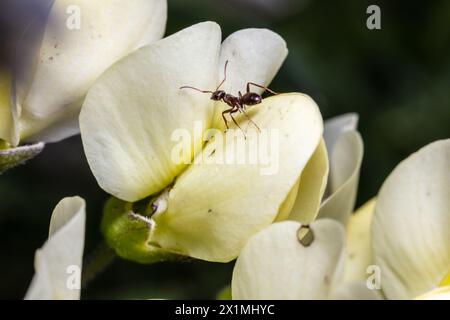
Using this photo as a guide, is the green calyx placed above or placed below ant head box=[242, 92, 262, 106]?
below

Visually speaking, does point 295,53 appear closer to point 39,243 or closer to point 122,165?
point 39,243

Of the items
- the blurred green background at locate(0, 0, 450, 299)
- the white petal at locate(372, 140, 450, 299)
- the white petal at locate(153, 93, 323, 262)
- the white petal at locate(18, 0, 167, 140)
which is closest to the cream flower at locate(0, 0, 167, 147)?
the white petal at locate(18, 0, 167, 140)

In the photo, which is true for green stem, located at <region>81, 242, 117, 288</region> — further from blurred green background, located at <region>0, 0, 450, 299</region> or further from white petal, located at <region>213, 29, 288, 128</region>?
blurred green background, located at <region>0, 0, 450, 299</region>

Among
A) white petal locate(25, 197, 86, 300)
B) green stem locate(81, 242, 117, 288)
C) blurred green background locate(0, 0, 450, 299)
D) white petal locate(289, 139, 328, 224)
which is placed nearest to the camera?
white petal locate(25, 197, 86, 300)

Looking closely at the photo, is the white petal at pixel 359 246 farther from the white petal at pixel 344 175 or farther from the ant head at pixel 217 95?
the ant head at pixel 217 95

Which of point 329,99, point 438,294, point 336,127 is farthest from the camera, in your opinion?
point 329,99

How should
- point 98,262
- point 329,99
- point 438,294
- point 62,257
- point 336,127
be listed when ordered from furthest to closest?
point 329,99 < point 336,127 < point 98,262 < point 438,294 < point 62,257

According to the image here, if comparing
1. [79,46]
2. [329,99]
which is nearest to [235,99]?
[79,46]

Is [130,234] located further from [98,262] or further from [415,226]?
[415,226]
